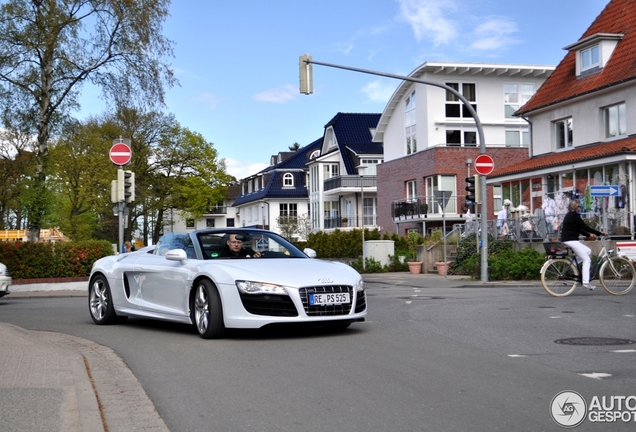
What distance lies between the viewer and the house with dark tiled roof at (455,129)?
5138cm

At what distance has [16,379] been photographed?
7.23m

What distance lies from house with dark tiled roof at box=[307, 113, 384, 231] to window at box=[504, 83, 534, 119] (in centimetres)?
1892

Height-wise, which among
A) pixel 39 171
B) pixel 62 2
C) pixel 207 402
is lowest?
pixel 207 402

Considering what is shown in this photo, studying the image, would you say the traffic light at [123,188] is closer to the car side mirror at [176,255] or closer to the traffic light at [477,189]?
the traffic light at [477,189]

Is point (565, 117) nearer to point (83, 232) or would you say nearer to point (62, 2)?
point (62, 2)

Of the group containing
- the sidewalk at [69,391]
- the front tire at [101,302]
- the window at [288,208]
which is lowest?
the sidewalk at [69,391]

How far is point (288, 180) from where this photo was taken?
95.1m

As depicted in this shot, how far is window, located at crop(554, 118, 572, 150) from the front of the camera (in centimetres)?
3681

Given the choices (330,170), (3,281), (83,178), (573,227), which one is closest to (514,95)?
(330,170)

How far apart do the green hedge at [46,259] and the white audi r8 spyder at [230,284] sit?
15.3 metres

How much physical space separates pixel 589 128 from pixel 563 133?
105 inches

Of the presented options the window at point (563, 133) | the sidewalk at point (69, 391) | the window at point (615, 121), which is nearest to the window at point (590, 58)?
the window at point (563, 133)

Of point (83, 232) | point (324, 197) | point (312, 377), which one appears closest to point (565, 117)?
point (312, 377)

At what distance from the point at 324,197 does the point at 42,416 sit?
71.1m
